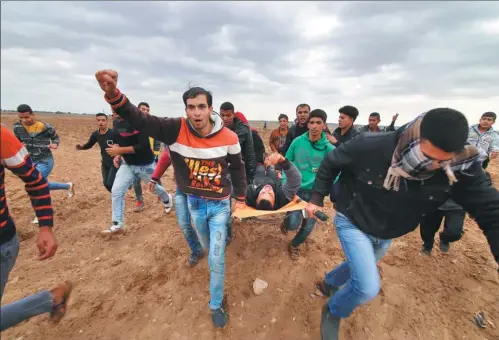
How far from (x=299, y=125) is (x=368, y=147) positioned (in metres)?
3.40

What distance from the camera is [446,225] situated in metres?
3.72

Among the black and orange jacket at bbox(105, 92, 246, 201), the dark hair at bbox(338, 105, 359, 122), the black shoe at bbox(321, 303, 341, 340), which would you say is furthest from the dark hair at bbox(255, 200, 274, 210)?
the dark hair at bbox(338, 105, 359, 122)

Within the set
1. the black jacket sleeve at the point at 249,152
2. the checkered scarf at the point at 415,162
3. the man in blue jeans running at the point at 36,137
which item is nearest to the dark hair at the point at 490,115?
the checkered scarf at the point at 415,162

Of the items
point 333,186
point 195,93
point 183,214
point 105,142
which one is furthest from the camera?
point 105,142

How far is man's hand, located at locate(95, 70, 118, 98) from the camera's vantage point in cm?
211

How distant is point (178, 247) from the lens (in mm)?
4207

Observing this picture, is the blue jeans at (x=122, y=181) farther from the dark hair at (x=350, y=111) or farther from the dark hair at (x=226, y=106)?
the dark hair at (x=350, y=111)

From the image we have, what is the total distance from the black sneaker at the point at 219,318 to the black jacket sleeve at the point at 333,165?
1536 millimetres

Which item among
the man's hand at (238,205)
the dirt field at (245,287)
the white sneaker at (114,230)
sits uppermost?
the man's hand at (238,205)

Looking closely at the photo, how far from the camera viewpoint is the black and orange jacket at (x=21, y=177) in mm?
1804

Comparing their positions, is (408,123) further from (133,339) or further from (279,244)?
(133,339)

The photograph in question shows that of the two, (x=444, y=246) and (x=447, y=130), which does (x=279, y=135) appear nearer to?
(x=444, y=246)

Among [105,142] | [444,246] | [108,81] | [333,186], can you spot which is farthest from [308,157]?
[105,142]

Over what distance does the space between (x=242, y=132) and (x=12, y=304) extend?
129 inches
